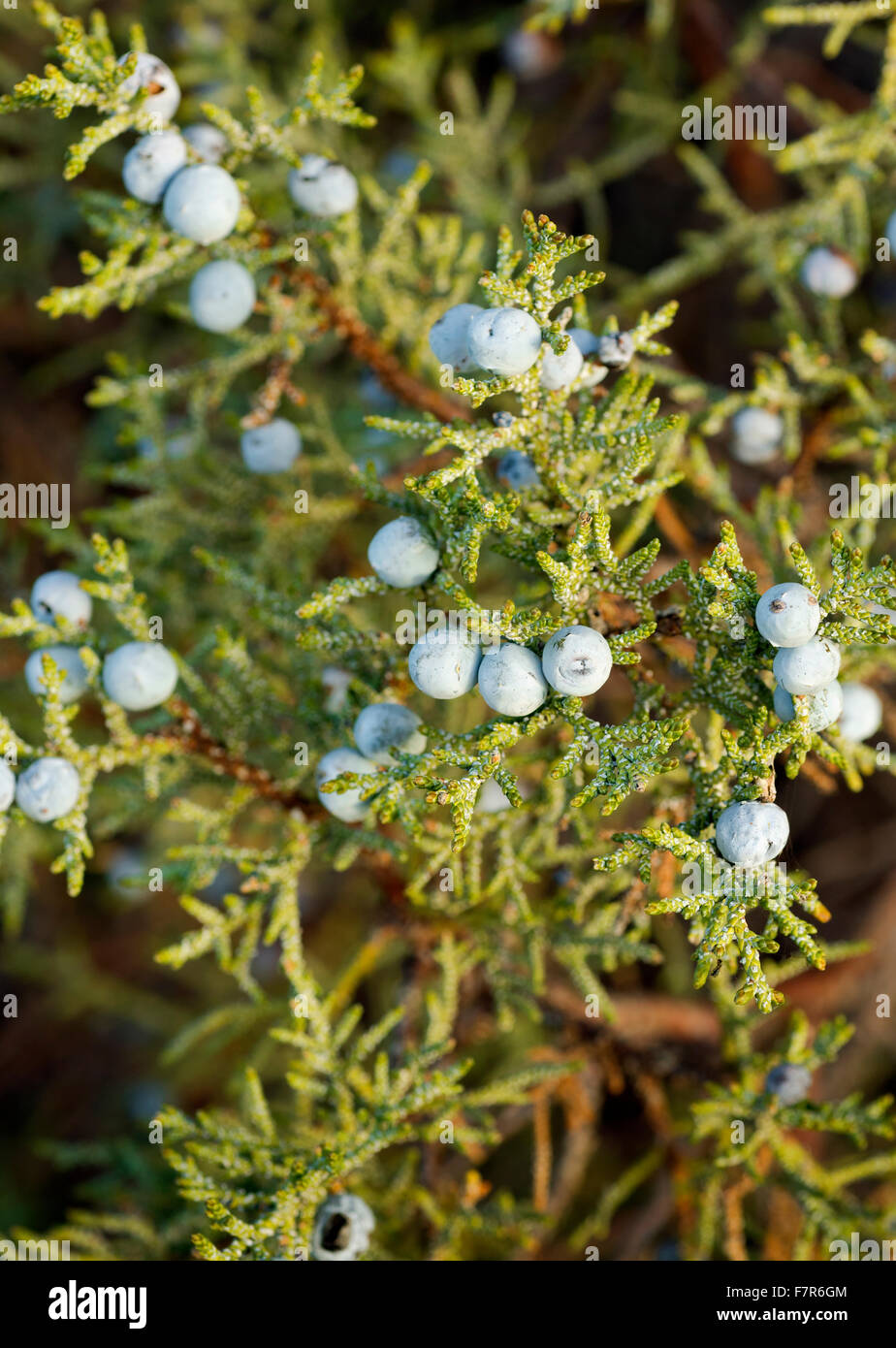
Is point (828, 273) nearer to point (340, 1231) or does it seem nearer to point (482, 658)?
point (482, 658)

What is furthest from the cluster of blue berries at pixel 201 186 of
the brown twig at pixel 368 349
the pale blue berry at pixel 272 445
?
the pale blue berry at pixel 272 445

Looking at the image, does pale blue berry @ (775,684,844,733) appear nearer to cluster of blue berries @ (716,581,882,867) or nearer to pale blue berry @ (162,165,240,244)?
cluster of blue berries @ (716,581,882,867)

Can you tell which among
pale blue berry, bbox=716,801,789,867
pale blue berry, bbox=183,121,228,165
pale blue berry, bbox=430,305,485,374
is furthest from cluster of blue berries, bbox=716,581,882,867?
pale blue berry, bbox=183,121,228,165

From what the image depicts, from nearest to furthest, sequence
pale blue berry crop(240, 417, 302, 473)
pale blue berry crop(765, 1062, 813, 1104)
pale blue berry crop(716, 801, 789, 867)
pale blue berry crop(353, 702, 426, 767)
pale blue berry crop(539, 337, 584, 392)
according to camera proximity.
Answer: pale blue berry crop(716, 801, 789, 867)
pale blue berry crop(539, 337, 584, 392)
pale blue berry crop(353, 702, 426, 767)
pale blue berry crop(765, 1062, 813, 1104)
pale blue berry crop(240, 417, 302, 473)

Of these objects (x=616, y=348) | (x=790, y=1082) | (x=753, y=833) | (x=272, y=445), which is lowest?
(x=790, y=1082)

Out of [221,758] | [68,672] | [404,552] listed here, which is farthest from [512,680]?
[68,672]
